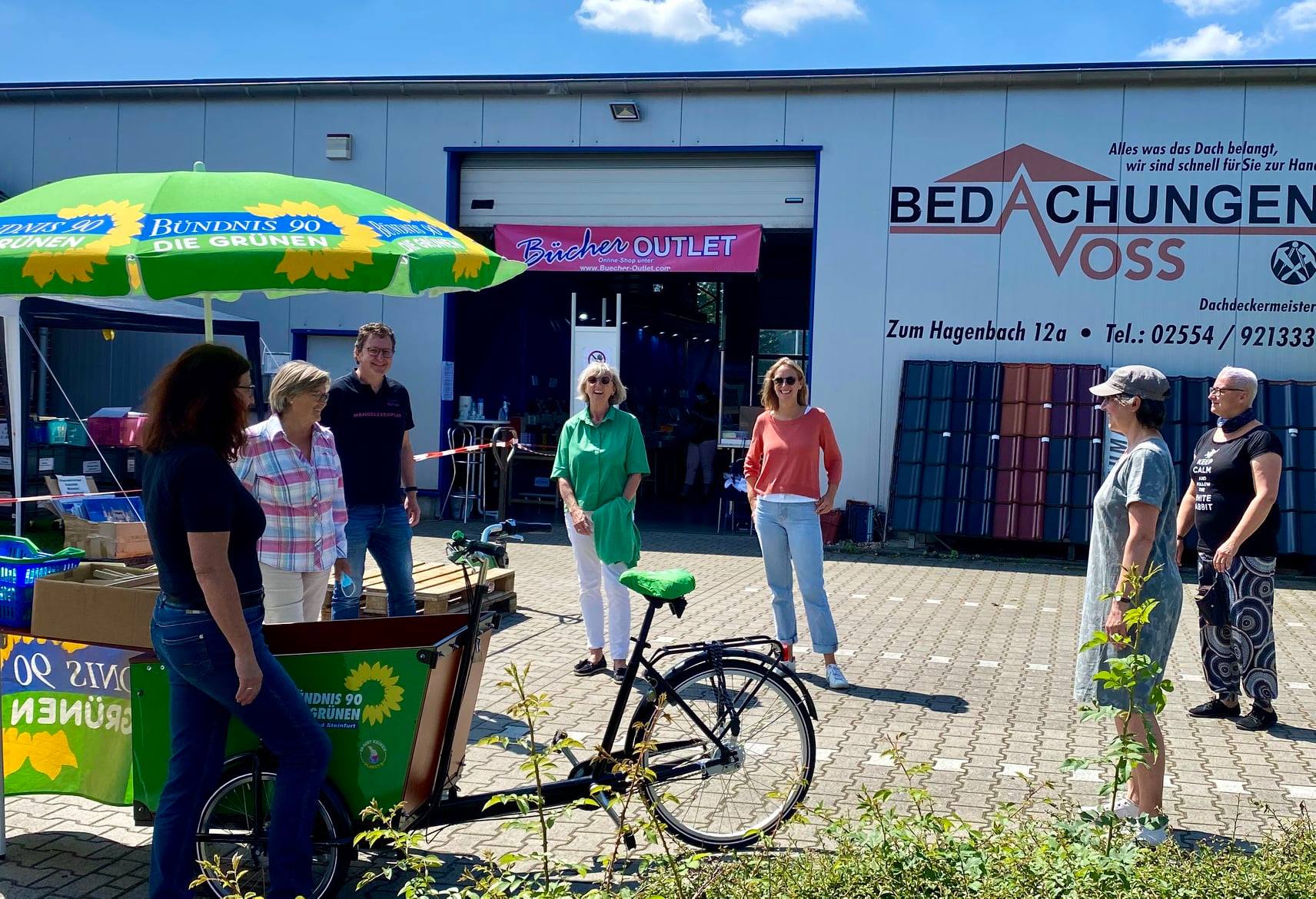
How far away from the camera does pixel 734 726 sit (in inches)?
178

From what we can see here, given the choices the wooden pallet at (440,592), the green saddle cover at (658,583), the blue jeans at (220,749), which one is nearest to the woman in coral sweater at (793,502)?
the wooden pallet at (440,592)

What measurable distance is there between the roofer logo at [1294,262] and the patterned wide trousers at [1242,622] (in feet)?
27.6

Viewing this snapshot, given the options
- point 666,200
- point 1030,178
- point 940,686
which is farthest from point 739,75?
point 940,686

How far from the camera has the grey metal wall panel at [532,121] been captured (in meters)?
→ 15.2

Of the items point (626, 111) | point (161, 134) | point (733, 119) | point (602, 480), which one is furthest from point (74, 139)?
point (602, 480)

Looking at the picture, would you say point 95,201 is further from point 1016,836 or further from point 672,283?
point 672,283

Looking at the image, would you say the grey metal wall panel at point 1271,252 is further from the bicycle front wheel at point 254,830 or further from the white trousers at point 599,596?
the bicycle front wheel at point 254,830

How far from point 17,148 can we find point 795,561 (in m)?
14.3

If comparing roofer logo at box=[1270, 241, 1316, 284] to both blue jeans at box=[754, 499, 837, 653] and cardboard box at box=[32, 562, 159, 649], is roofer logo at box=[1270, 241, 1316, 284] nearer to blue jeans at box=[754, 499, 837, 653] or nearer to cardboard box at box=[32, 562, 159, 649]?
blue jeans at box=[754, 499, 837, 653]

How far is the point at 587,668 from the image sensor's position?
23.7ft

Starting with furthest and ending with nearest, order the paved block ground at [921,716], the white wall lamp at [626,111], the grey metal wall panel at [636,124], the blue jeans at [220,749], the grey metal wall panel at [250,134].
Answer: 1. the grey metal wall panel at [250,134]
2. the grey metal wall panel at [636,124]
3. the white wall lamp at [626,111]
4. the paved block ground at [921,716]
5. the blue jeans at [220,749]

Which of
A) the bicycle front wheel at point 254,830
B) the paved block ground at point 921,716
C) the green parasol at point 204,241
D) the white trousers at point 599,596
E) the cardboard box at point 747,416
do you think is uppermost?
the green parasol at point 204,241

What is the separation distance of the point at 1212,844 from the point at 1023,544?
9.75 metres

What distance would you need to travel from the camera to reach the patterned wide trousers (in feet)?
20.7
